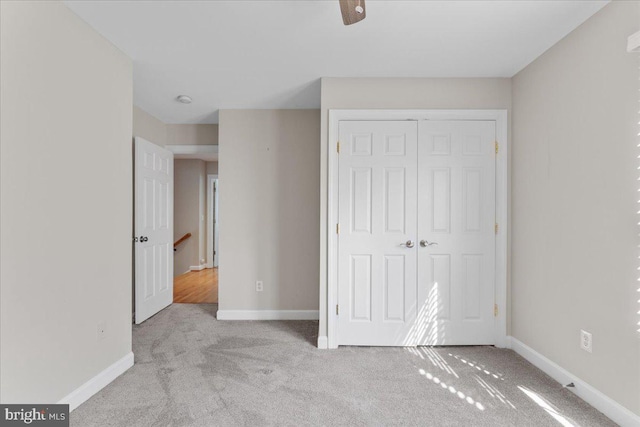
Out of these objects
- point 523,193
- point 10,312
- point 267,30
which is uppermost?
point 267,30

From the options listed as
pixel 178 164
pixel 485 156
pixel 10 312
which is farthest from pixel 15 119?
pixel 178 164

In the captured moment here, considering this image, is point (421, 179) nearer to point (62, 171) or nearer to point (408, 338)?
point (408, 338)

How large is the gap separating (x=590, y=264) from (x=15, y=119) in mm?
3346

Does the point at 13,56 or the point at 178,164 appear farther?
the point at 178,164

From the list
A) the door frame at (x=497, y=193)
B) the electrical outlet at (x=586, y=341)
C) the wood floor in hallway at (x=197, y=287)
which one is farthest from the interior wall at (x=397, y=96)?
the wood floor in hallway at (x=197, y=287)

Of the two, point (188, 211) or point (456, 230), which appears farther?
point (188, 211)

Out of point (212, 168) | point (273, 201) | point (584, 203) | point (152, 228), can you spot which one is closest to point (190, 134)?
point (152, 228)

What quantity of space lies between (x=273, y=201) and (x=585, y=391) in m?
3.09

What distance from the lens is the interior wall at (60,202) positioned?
5.20ft

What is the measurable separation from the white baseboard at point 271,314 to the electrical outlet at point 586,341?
2.42 meters

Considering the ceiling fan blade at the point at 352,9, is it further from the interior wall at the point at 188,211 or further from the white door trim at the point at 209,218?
the white door trim at the point at 209,218

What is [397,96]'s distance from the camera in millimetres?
2895

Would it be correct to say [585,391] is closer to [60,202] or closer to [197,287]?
[60,202]

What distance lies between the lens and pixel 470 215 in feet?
9.51
